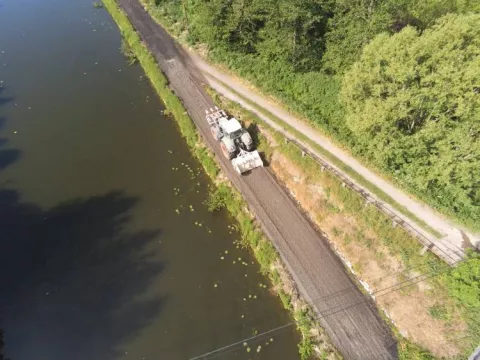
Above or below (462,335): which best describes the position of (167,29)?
above

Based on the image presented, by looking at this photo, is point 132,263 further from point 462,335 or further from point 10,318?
point 462,335

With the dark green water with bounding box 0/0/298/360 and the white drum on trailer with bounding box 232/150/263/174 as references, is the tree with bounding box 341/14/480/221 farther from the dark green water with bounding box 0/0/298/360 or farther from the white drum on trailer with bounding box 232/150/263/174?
the dark green water with bounding box 0/0/298/360

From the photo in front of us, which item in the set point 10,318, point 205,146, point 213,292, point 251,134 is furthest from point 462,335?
point 10,318

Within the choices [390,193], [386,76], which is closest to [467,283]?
[390,193]

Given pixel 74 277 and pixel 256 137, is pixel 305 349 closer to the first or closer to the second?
pixel 74 277

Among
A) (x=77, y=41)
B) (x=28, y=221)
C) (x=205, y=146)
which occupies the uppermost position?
(x=77, y=41)

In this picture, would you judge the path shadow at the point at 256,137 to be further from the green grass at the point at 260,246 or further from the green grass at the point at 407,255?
the green grass at the point at 260,246

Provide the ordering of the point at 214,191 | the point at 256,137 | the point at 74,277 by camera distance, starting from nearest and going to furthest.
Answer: the point at 74,277
the point at 214,191
the point at 256,137

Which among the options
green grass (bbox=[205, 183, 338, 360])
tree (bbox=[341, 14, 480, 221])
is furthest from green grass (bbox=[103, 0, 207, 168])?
tree (bbox=[341, 14, 480, 221])
